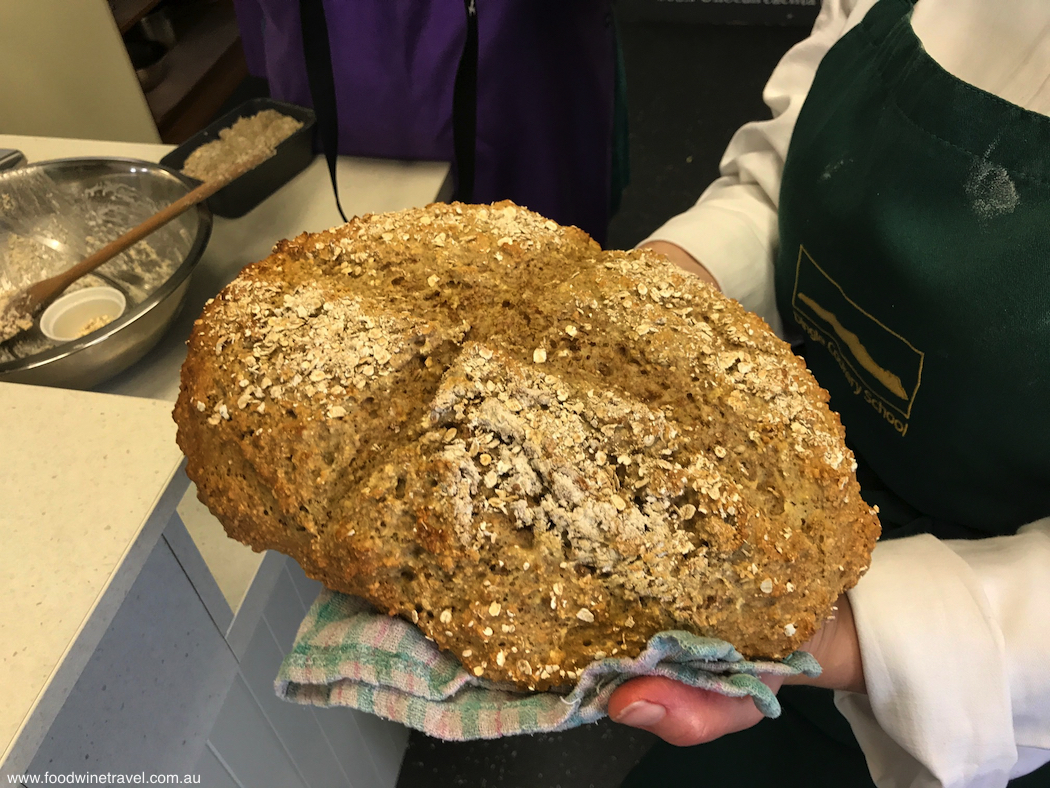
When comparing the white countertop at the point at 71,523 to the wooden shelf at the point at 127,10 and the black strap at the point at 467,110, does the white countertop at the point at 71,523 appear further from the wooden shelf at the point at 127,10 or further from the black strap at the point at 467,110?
the wooden shelf at the point at 127,10

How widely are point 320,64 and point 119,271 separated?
0.52 meters

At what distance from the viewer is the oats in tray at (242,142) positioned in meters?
1.27

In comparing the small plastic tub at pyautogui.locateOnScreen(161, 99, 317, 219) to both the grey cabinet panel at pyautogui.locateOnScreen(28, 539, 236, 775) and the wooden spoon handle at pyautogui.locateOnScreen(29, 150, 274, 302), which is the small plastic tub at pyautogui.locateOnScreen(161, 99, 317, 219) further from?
the grey cabinet panel at pyautogui.locateOnScreen(28, 539, 236, 775)

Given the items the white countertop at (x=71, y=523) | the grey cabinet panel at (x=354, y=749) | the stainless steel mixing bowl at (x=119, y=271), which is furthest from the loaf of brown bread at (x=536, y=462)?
the grey cabinet panel at (x=354, y=749)

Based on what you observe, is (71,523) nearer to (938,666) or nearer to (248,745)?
(248,745)

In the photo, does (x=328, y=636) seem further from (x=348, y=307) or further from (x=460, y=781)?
(x=460, y=781)

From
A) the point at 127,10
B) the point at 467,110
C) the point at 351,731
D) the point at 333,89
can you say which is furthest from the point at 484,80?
the point at 127,10

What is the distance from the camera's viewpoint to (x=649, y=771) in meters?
1.12

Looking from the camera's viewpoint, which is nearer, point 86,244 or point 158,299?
point 158,299

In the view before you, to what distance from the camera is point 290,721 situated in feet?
3.79

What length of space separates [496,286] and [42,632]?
1.68ft

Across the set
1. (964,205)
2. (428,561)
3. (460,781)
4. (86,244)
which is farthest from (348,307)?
(460,781)

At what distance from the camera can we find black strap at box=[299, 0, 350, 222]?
3.10 ft

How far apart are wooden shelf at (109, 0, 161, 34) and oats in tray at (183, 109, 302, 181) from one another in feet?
4.72
